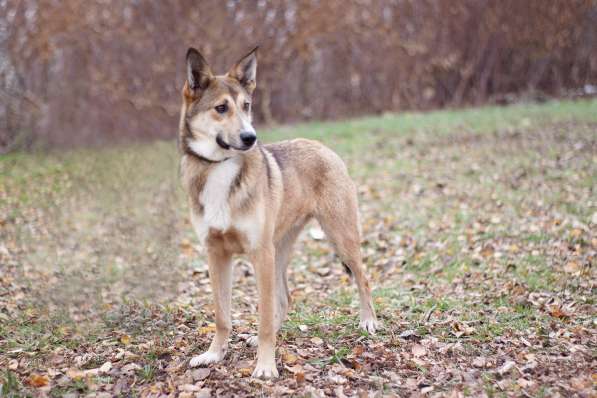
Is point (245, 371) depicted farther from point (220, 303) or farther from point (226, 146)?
point (226, 146)

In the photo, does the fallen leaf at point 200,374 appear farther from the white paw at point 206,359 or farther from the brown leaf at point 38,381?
the brown leaf at point 38,381

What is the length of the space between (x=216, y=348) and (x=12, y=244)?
3.89m

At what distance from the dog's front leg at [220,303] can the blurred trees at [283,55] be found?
8.70 metres

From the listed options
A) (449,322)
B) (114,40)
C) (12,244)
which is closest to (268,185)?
(449,322)

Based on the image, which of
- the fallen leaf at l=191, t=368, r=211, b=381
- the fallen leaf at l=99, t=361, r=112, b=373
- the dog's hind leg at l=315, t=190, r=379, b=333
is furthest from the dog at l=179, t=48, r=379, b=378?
the fallen leaf at l=99, t=361, r=112, b=373

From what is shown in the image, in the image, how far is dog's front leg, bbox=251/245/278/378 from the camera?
3.94 meters

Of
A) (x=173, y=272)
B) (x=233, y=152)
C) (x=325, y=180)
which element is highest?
(x=233, y=152)

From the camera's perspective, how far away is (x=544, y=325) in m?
4.52

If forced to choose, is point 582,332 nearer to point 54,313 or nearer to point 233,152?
point 233,152

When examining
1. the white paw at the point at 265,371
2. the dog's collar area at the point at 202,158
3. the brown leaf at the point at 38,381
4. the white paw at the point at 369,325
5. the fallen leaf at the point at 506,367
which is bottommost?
the white paw at the point at 369,325

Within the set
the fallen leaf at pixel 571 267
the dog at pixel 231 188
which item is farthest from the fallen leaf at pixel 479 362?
the fallen leaf at pixel 571 267

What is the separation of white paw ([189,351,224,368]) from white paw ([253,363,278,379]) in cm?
37

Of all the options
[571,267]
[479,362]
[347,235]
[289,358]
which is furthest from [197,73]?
[571,267]

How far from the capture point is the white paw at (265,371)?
3.90m
